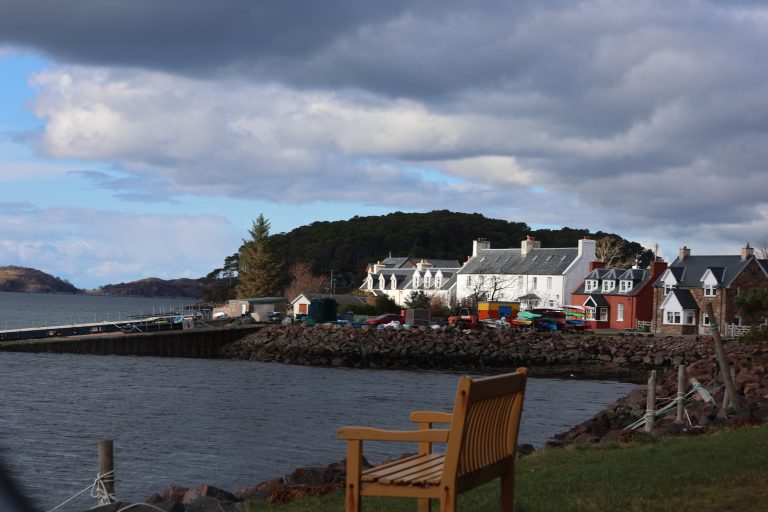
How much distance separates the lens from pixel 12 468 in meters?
2.66

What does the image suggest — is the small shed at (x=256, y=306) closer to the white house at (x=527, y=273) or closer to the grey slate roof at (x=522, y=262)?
the white house at (x=527, y=273)

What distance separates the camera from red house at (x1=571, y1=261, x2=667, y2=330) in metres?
77.7

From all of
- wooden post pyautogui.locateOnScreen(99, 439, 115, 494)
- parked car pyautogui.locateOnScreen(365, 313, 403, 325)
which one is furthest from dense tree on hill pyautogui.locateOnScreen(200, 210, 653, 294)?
wooden post pyautogui.locateOnScreen(99, 439, 115, 494)

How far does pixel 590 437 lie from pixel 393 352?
4477cm

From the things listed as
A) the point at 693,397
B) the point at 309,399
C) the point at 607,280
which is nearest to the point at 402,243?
the point at 607,280

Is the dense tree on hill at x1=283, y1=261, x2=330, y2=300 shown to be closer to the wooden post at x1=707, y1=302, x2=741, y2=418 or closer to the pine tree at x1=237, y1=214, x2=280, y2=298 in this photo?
the pine tree at x1=237, y1=214, x2=280, y2=298

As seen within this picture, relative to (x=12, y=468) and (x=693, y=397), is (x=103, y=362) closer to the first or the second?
(x=693, y=397)

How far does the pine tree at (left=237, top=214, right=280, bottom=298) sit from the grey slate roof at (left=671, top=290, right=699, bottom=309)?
55370mm

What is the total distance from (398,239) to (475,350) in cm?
11943

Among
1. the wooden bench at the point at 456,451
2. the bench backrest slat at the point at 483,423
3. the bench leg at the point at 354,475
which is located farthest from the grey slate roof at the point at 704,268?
the bench leg at the point at 354,475

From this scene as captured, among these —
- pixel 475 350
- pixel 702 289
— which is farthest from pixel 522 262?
pixel 475 350

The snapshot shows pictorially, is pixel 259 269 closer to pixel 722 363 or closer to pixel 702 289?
pixel 702 289

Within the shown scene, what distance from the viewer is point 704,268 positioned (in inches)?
2906

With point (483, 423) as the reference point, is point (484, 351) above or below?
below
